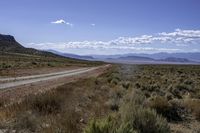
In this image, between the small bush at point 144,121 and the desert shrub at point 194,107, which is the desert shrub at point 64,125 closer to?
the small bush at point 144,121

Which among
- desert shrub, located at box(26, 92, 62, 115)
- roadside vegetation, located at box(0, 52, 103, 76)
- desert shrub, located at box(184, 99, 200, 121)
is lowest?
roadside vegetation, located at box(0, 52, 103, 76)

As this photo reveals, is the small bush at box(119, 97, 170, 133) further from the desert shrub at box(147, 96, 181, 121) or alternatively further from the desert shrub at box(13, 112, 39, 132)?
the desert shrub at box(147, 96, 181, 121)

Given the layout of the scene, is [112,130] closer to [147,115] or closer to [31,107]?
[147,115]

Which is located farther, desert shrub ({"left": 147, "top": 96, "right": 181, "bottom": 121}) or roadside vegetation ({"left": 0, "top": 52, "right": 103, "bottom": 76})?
roadside vegetation ({"left": 0, "top": 52, "right": 103, "bottom": 76})

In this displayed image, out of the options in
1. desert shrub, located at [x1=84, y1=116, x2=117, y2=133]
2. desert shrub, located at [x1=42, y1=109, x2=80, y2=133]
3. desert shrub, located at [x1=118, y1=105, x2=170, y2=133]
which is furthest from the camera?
desert shrub, located at [x1=118, y1=105, x2=170, y2=133]

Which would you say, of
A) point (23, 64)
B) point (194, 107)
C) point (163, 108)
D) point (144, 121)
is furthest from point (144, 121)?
point (23, 64)

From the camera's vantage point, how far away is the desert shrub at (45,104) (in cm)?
1197

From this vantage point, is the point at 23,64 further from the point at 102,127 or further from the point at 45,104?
the point at 102,127

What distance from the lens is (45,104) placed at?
41.7 ft

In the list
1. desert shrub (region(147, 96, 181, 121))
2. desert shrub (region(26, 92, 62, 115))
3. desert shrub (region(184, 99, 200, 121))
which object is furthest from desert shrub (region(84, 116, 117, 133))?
desert shrub (region(184, 99, 200, 121))

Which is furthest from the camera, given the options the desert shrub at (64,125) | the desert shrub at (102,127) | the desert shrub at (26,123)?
the desert shrub at (26,123)

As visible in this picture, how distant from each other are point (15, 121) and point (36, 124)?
674 mm

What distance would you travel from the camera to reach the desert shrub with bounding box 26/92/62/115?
39.3 feet

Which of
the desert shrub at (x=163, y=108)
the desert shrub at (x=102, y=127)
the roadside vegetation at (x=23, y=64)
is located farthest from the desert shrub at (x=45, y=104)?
the roadside vegetation at (x=23, y=64)
